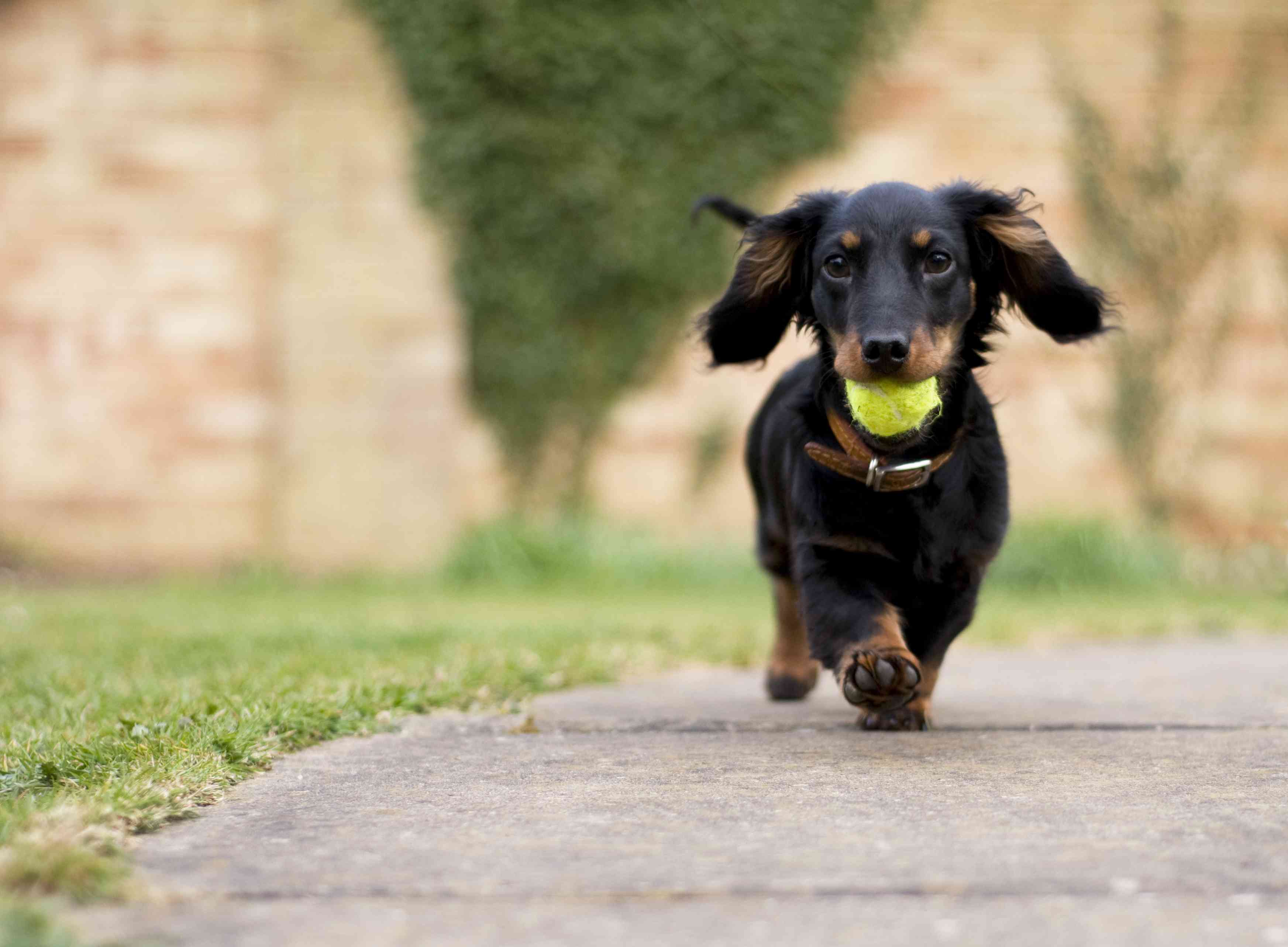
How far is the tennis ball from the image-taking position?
2.74 metres

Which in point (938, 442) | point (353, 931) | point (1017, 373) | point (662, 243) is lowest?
point (353, 931)

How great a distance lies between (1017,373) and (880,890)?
749 cm

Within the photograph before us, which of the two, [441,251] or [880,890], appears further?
[441,251]

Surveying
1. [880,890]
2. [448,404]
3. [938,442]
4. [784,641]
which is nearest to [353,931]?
[880,890]

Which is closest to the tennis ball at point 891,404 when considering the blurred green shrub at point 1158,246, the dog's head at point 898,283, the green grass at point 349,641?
the dog's head at point 898,283

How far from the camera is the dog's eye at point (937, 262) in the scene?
9.54ft

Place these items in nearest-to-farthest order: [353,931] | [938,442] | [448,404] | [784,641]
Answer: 1. [353,931]
2. [938,442]
3. [784,641]
4. [448,404]

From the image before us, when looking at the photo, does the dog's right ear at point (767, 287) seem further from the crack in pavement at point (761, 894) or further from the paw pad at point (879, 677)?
the crack in pavement at point (761, 894)

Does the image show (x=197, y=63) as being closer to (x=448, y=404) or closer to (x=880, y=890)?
(x=448, y=404)

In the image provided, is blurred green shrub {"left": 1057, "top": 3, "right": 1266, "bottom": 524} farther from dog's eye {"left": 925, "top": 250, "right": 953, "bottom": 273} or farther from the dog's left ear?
dog's eye {"left": 925, "top": 250, "right": 953, "bottom": 273}

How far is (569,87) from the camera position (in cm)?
847

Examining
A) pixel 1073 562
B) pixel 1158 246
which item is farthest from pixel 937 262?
pixel 1158 246

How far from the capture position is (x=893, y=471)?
9.39 feet

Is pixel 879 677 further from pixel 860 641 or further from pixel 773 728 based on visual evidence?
pixel 773 728
